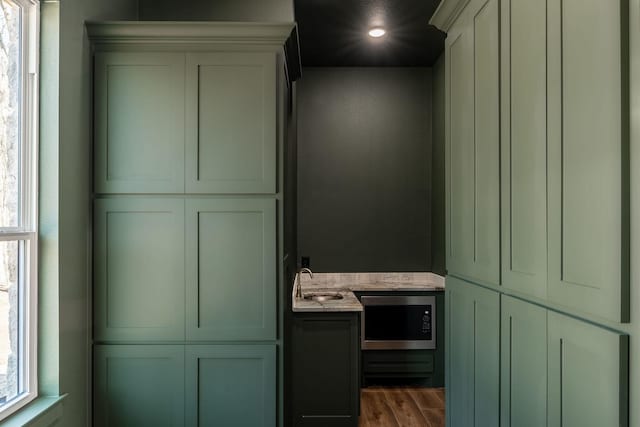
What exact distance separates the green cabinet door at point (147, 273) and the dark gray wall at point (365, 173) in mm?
2332

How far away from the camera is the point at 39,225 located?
2109 millimetres

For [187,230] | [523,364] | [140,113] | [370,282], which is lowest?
[370,282]

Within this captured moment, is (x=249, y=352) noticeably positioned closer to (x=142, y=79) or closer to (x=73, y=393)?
(x=73, y=393)

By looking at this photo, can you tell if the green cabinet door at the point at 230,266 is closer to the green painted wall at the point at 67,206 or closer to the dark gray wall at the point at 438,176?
the green painted wall at the point at 67,206

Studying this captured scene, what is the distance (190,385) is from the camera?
2.48 m

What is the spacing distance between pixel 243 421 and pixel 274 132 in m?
1.47

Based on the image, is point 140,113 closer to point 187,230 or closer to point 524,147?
point 187,230

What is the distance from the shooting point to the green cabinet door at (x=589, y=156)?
3.68 feet

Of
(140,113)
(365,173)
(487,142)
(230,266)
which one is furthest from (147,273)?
(365,173)

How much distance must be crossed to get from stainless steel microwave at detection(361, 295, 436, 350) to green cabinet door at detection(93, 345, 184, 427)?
219 centimetres

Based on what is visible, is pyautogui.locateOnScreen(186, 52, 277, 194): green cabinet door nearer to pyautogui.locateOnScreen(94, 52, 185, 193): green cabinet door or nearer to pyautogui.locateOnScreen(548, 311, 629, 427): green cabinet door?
pyautogui.locateOnScreen(94, 52, 185, 193): green cabinet door

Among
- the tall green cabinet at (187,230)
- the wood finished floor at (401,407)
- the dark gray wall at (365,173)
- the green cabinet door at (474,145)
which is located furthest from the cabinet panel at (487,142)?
the dark gray wall at (365,173)

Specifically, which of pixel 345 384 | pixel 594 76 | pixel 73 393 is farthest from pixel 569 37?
pixel 345 384

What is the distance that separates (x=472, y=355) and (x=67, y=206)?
192 centimetres
